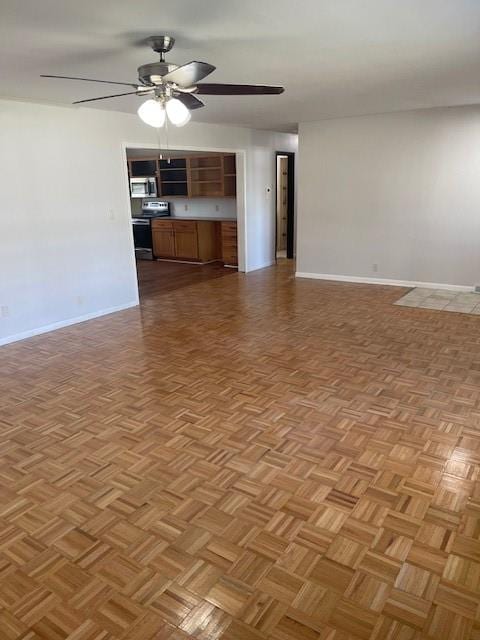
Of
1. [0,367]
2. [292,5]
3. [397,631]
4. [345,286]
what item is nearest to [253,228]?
[345,286]

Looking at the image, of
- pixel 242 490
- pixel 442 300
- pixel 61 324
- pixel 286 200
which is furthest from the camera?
pixel 286 200

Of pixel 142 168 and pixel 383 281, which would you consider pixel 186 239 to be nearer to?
pixel 142 168

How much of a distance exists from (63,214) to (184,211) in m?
4.58

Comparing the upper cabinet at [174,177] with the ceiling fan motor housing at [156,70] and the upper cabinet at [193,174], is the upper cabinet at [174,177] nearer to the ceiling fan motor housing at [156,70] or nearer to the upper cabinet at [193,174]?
the upper cabinet at [193,174]

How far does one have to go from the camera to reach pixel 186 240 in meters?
8.66

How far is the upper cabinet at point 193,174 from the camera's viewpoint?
820 cm

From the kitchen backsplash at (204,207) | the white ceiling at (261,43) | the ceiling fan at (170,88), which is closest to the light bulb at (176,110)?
the ceiling fan at (170,88)

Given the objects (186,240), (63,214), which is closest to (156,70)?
(63,214)

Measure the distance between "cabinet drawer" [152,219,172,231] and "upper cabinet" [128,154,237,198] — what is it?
21.4 inches

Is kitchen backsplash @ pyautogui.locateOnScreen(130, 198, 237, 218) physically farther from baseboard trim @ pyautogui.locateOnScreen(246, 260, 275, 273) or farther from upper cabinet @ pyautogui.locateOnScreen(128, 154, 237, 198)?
baseboard trim @ pyautogui.locateOnScreen(246, 260, 275, 273)

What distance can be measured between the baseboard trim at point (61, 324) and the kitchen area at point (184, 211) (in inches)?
92.7

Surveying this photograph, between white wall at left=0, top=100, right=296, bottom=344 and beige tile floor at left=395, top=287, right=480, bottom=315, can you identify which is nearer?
white wall at left=0, top=100, right=296, bottom=344

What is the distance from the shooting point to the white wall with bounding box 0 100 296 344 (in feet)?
14.4

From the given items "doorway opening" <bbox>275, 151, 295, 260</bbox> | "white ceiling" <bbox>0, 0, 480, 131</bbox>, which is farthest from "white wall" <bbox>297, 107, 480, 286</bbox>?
"doorway opening" <bbox>275, 151, 295, 260</bbox>
